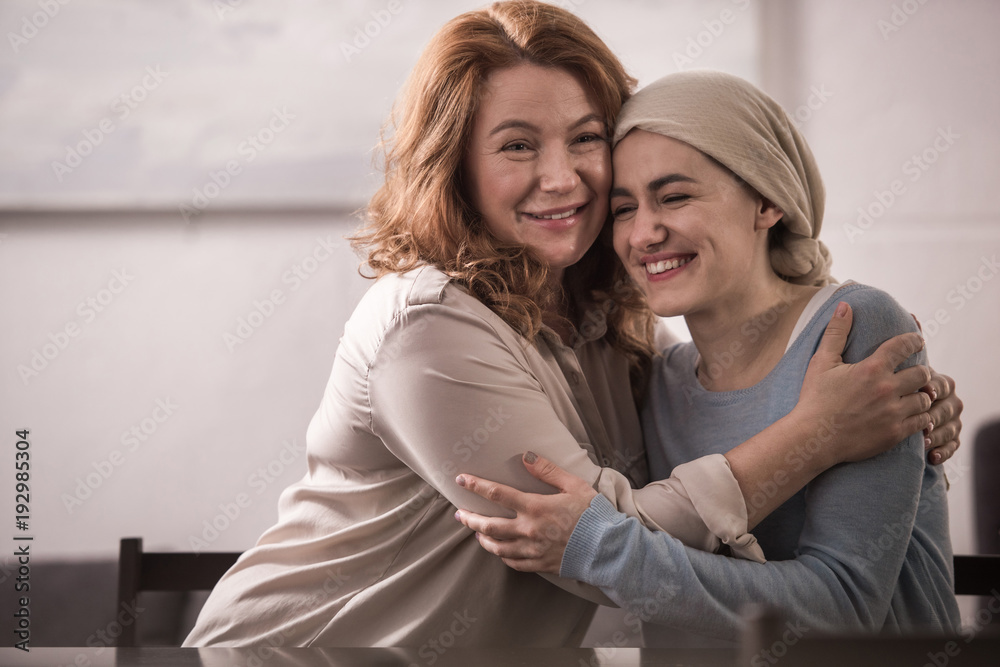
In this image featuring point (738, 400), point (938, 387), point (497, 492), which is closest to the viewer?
point (497, 492)

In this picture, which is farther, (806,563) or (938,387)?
(938,387)

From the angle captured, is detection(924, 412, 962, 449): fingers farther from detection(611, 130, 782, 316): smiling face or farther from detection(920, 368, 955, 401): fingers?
detection(611, 130, 782, 316): smiling face

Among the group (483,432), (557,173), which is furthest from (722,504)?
(557,173)

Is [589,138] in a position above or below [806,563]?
above

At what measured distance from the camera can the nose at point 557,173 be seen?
1.34m

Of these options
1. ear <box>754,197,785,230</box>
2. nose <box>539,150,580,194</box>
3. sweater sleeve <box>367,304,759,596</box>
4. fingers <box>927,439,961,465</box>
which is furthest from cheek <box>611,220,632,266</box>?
fingers <box>927,439,961,465</box>

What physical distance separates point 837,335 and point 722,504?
0.32m

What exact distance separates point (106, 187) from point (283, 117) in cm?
64

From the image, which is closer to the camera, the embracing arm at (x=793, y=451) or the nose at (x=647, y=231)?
the embracing arm at (x=793, y=451)

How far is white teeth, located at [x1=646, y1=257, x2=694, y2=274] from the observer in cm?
135

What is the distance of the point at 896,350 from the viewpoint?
46.0 inches

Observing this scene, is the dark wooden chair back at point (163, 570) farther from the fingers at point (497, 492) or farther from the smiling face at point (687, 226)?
the smiling face at point (687, 226)

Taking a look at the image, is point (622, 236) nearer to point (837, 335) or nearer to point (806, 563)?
point (837, 335)

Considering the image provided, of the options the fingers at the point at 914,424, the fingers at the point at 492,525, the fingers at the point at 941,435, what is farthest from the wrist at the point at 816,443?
the fingers at the point at 492,525
